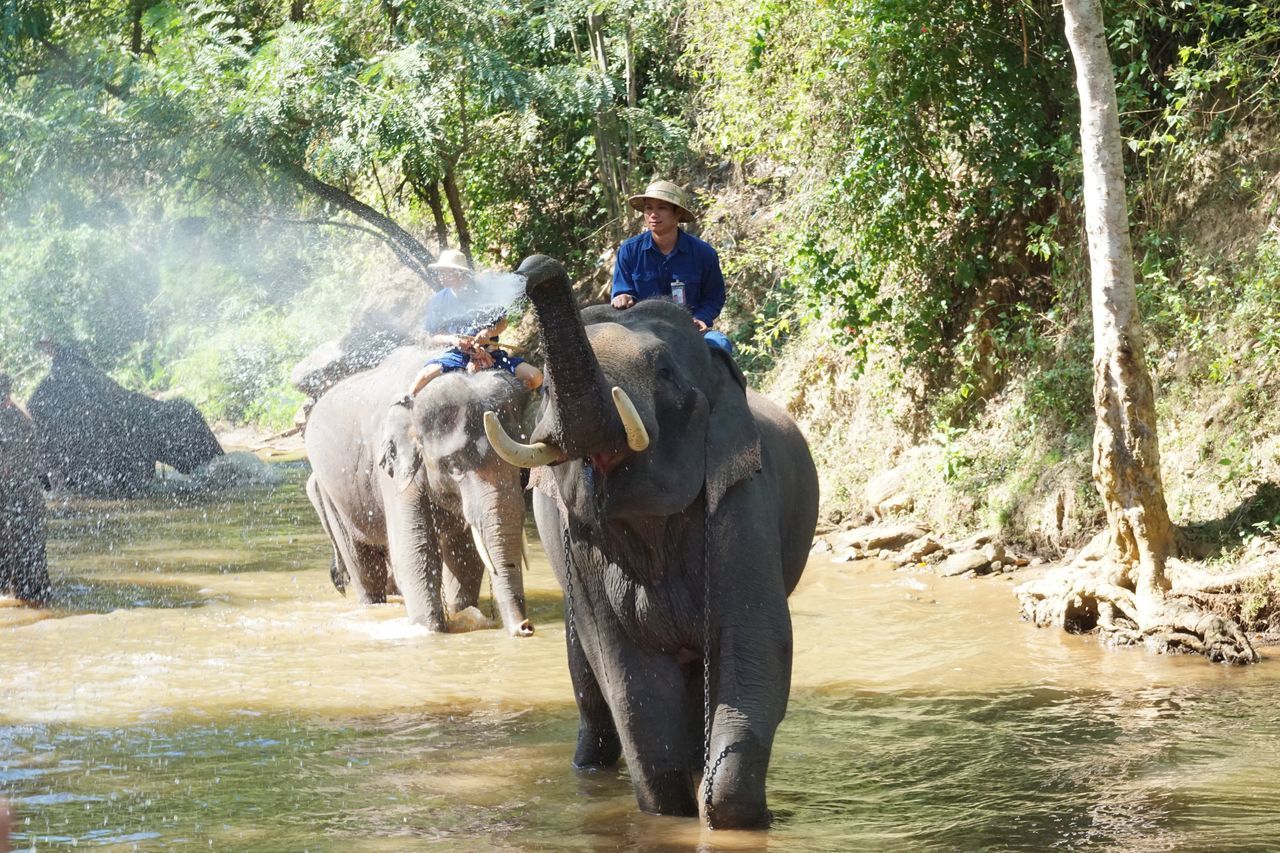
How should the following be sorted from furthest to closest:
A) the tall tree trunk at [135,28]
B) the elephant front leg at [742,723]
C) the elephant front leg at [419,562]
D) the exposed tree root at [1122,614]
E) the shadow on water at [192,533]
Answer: the tall tree trunk at [135,28]
the shadow on water at [192,533]
the elephant front leg at [419,562]
the exposed tree root at [1122,614]
the elephant front leg at [742,723]

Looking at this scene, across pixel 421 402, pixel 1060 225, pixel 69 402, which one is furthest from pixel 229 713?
pixel 69 402

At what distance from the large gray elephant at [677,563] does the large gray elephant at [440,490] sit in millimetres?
3662

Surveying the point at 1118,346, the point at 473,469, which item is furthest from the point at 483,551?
the point at 1118,346

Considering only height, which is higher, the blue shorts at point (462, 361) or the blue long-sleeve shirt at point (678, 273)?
the blue long-sleeve shirt at point (678, 273)

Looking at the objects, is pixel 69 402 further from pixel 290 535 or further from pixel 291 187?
pixel 290 535

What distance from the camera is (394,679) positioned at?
26.1ft

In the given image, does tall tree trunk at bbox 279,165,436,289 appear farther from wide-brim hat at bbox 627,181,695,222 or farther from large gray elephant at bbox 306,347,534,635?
wide-brim hat at bbox 627,181,695,222

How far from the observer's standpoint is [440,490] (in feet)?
30.7

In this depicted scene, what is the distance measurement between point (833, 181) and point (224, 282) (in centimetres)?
2133

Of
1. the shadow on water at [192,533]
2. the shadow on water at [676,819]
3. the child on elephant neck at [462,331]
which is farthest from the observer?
the shadow on water at [192,533]

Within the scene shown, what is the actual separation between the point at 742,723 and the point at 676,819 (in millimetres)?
526

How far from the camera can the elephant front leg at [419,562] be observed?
9.41 meters

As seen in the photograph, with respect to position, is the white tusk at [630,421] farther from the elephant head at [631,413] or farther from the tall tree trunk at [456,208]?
the tall tree trunk at [456,208]

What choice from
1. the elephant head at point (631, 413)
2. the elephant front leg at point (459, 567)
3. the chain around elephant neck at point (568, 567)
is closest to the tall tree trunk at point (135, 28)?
the elephant front leg at point (459, 567)
